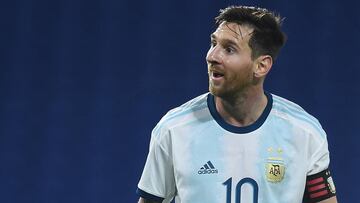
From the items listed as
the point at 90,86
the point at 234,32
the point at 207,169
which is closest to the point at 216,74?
the point at 234,32

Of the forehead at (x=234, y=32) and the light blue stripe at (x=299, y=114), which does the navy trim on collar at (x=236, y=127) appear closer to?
the light blue stripe at (x=299, y=114)

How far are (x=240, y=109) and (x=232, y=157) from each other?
114mm

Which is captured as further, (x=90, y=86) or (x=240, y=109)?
(x=90, y=86)

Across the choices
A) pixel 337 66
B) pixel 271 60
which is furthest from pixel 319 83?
pixel 271 60

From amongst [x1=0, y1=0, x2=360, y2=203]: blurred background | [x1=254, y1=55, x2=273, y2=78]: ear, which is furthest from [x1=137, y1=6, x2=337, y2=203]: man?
[x1=0, y1=0, x2=360, y2=203]: blurred background

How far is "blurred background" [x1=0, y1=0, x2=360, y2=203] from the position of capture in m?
2.73

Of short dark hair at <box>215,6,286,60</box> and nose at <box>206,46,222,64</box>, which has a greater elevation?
short dark hair at <box>215,6,286,60</box>

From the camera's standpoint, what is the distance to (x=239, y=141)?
5.27ft

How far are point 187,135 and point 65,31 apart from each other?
4.11 feet

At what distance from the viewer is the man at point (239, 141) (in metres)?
1.58

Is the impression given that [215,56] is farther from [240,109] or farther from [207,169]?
[207,169]

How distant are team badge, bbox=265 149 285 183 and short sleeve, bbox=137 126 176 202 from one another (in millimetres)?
216

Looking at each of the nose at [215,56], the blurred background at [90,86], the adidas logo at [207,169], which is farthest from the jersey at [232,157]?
the blurred background at [90,86]

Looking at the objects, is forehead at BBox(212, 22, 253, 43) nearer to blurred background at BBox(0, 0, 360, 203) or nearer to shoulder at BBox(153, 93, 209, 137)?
shoulder at BBox(153, 93, 209, 137)
